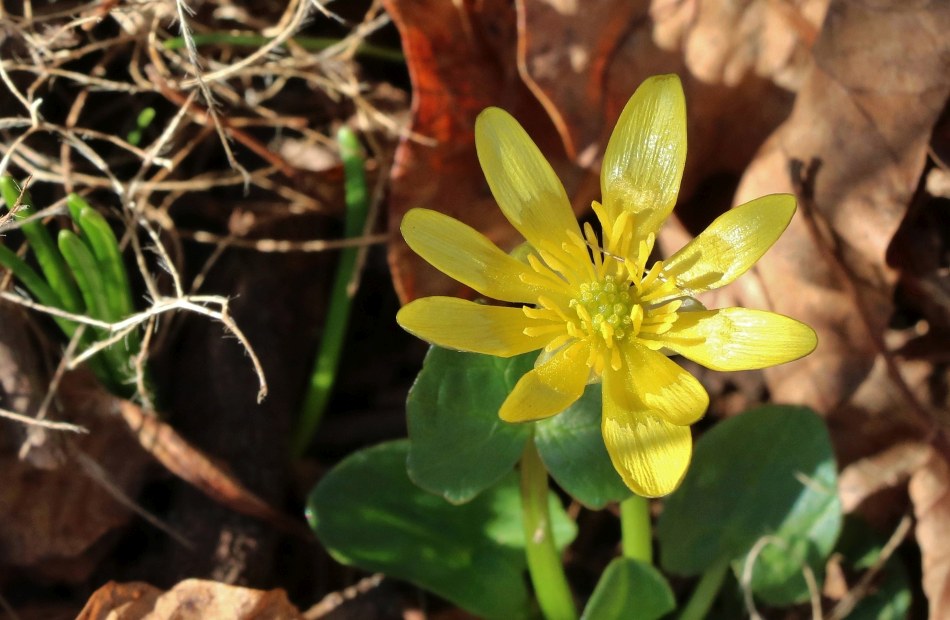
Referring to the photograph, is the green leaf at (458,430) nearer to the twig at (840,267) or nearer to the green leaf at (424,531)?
the green leaf at (424,531)

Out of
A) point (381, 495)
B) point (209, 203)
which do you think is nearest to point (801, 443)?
point (381, 495)

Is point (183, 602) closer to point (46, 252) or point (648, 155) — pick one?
point (46, 252)

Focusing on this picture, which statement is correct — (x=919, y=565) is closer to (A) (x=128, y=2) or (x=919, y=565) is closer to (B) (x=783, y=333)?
(B) (x=783, y=333)

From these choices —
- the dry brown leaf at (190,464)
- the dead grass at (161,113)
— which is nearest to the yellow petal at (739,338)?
the dead grass at (161,113)

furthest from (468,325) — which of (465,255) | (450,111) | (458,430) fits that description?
(450,111)

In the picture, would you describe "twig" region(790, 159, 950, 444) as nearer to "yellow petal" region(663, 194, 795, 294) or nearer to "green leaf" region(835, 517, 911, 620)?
"green leaf" region(835, 517, 911, 620)

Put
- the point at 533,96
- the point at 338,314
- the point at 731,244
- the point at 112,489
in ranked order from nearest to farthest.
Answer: the point at 731,244, the point at 112,489, the point at 338,314, the point at 533,96
